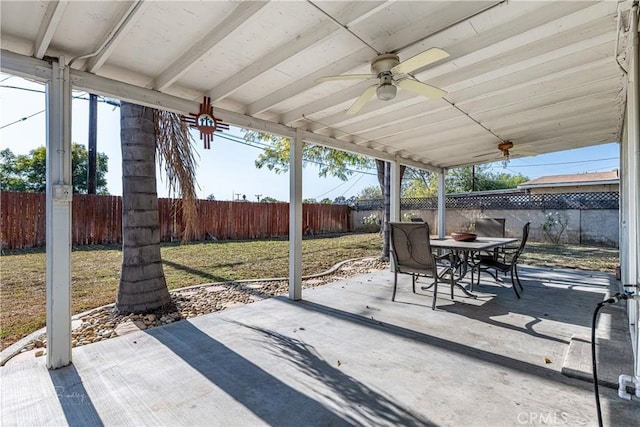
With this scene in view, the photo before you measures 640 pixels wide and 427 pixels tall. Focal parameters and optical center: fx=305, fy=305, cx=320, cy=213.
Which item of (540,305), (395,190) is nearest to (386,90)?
(540,305)

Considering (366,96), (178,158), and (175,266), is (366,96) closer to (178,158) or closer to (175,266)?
(178,158)

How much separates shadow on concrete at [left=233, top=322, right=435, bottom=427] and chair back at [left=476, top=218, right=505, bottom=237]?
4.81 m

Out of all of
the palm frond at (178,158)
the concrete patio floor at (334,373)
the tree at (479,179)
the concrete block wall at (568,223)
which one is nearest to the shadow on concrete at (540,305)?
the concrete patio floor at (334,373)

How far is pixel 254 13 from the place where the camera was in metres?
2.00

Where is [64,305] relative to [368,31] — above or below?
below

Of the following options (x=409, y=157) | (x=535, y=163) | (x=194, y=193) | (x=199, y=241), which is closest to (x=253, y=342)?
(x=194, y=193)

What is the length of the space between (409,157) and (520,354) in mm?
4603

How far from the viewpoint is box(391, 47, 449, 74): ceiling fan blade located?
2119 mm

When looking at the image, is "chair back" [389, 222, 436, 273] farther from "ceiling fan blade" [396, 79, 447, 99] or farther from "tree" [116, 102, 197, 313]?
"tree" [116, 102, 197, 313]

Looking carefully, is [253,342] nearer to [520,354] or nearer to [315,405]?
[315,405]

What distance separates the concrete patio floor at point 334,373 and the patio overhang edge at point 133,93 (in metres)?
2.24

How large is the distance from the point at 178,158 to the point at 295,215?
65.2 inches

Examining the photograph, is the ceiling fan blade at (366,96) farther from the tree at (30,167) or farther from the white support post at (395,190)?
the tree at (30,167)

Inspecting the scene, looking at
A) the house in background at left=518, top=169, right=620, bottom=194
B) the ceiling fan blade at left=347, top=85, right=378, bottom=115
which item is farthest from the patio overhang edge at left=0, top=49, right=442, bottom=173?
the house in background at left=518, top=169, right=620, bottom=194
